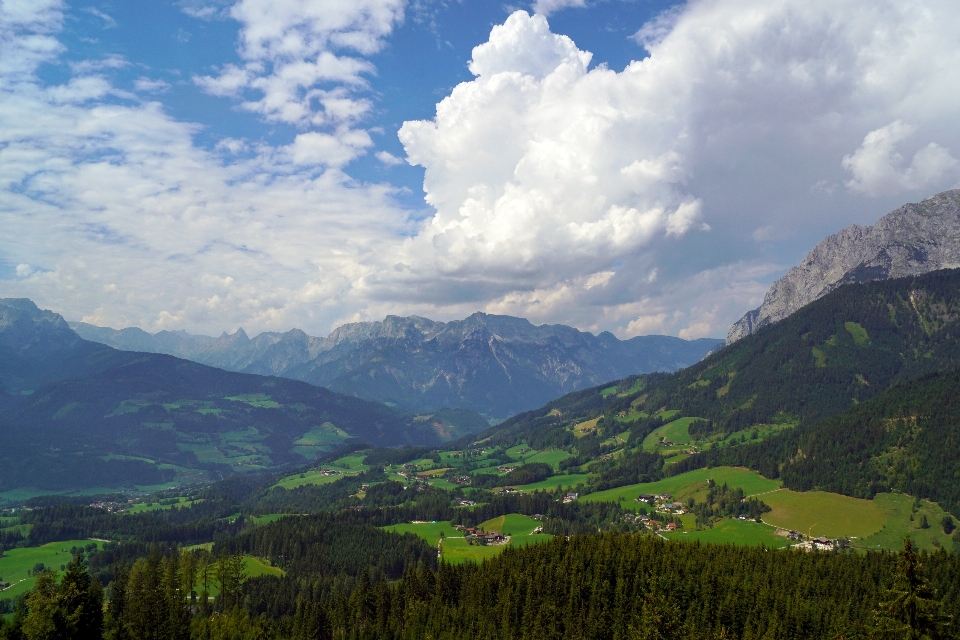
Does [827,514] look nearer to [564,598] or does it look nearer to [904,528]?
[904,528]

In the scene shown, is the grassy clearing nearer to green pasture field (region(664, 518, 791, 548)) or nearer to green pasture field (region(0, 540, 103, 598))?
green pasture field (region(664, 518, 791, 548))

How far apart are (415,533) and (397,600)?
278 feet

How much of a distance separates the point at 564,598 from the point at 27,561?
7043 inches

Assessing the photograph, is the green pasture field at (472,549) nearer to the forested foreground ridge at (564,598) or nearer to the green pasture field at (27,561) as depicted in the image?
the forested foreground ridge at (564,598)

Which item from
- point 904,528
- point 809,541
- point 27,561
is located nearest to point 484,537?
point 809,541

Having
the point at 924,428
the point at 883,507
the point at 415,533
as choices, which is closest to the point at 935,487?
the point at 883,507

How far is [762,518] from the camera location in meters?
175

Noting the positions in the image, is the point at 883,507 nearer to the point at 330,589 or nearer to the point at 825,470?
the point at 825,470

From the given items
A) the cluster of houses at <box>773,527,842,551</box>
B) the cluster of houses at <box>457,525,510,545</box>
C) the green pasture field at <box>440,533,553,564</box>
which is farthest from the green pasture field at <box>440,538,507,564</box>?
the cluster of houses at <box>773,527,842,551</box>

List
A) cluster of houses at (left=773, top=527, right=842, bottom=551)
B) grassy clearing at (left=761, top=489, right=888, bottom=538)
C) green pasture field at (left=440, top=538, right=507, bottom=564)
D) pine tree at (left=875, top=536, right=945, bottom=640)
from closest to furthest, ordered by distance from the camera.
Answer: pine tree at (left=875, top=536, right=945, bottom=640), cluster of houses at (left=773, top=527, right=842, bottom=551), grassy clearing at (left=761, top=489, right=888, bottom=538), green pasture field at (left=440, top=538, right=507, bottom=564)

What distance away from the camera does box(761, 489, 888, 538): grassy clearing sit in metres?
156

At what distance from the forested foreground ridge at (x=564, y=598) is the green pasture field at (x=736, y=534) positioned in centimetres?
4594

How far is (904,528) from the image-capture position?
152750 mm

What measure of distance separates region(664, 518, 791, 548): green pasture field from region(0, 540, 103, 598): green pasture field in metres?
183
